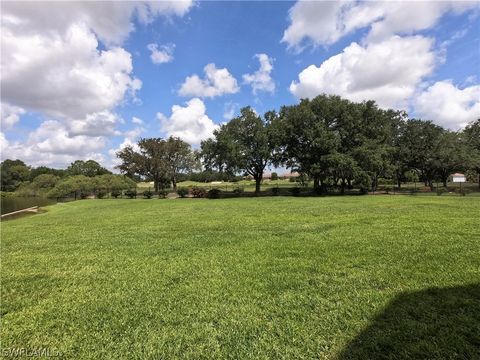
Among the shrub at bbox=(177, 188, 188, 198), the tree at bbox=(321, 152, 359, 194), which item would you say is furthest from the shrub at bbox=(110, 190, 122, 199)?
the tree at bbox=(321, 152, 359, 194)

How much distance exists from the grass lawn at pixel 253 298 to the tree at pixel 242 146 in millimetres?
24192

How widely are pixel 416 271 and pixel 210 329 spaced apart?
3.45 metres

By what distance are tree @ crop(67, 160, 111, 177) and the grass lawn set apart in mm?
89287

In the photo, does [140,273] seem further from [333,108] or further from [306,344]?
[333,108]

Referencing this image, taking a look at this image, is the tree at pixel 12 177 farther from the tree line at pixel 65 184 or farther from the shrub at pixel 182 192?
the shrub at pixel 182 192

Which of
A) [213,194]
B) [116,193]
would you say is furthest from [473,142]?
[116,193]

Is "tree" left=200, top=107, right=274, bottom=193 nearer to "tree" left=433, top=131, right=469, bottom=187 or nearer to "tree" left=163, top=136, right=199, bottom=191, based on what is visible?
"tree" left=163, top=136, right=199, bottom=191

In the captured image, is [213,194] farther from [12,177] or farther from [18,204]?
[12,177]

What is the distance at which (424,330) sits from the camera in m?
2.98

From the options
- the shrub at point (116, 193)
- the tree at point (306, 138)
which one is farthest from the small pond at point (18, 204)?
the tree at point (306, 138)

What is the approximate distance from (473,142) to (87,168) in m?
93.7

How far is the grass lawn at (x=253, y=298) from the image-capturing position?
2.90 metres

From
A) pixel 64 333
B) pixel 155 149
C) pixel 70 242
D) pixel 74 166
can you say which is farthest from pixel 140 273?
pixel 74 166

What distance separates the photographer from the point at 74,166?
9369cm
